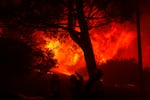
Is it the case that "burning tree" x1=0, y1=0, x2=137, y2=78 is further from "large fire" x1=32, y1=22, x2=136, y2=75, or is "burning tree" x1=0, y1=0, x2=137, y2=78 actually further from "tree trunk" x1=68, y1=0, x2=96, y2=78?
"large fire" x1=32, y1=22, x2=136, y2=75

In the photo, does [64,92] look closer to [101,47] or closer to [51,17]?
[51,17]

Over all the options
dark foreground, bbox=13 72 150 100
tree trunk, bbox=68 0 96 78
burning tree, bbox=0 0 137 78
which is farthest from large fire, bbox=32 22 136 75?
tree trunk, bbox=68 0 96 78

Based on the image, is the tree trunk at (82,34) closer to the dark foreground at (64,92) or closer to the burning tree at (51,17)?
the burning tree at (51,17)

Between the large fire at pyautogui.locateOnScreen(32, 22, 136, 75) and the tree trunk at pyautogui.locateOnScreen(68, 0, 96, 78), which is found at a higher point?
the tree trunk at pyautogui.locateOnScreen(68, 0, 96, 78)

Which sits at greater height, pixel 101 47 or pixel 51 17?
pixel 51 17

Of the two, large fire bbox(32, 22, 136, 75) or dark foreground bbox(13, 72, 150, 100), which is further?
large fire bbox(32, 22, 136, 75)

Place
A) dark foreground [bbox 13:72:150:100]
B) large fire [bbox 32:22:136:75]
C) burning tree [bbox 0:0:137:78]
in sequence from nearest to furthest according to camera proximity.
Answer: burning tree [bbox 0:0:137:78]
dark foreground [bbox 13:72:150:100]
large fire [bbox 32:22:136:75]

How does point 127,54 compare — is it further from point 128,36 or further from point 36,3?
point 36,3

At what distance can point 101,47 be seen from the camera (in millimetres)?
30500

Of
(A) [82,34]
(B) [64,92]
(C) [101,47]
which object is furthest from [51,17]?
(C) [101,47]

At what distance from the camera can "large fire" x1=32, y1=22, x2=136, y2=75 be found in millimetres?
28469

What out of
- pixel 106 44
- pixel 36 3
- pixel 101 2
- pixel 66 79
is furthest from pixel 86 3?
pixel 106 44

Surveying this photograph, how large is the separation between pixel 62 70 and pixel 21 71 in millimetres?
8740

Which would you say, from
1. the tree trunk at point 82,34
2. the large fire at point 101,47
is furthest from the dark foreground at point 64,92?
the large fire at point 101,47
